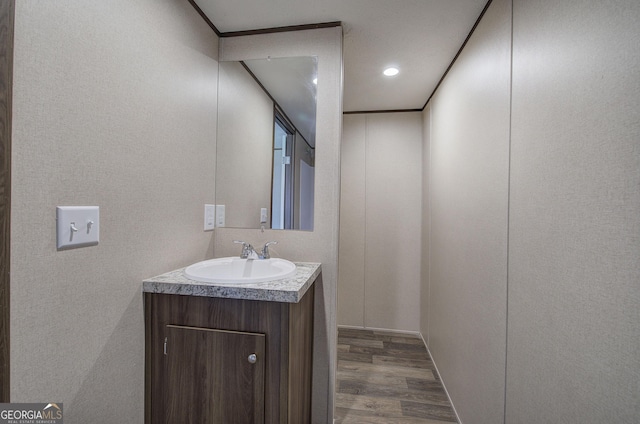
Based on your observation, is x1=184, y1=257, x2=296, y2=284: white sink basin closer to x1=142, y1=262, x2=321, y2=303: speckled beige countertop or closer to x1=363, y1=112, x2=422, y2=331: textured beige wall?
x1=142, y1=262, x2=321, y2=303: speckled beige countertop

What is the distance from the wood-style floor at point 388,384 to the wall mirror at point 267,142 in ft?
4.09

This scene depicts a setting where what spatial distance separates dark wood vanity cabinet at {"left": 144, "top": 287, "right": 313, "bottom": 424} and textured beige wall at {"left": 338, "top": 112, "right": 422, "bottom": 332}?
1952 millimetres

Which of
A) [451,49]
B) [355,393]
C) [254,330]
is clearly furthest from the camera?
[355,393]

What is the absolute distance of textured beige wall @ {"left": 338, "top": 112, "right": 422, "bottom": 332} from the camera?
9.61ft

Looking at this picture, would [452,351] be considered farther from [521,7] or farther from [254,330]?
[521,7]

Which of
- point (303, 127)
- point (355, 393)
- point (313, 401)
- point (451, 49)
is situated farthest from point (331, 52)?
point (355, 393)

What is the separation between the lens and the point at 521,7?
1093mm

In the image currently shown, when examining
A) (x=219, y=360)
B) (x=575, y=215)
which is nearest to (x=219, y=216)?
(x=219, y=360)

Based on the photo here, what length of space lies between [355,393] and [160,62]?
2.25 m

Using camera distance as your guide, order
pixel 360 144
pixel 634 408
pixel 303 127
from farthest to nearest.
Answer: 1. pixel 360 144
2. pixel 303 127
3. pixel 634 408

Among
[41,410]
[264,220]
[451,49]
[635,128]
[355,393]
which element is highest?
[451,49]

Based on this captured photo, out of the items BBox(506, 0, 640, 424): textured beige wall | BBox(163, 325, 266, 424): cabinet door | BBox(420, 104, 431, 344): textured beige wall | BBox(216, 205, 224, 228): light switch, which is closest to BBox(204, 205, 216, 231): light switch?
BBox(216, 205, 224, 228): light switch

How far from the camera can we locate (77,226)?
A: 0.84 m

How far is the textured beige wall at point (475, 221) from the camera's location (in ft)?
4.06
